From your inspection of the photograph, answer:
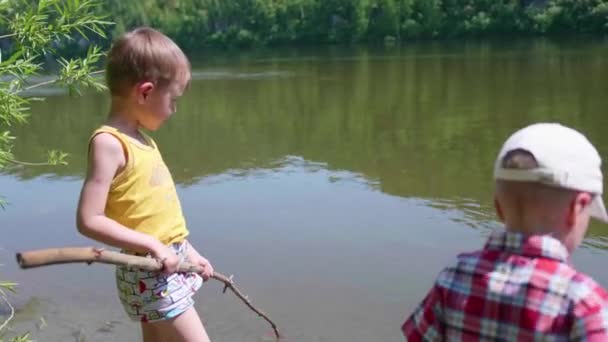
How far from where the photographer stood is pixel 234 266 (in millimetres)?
6625

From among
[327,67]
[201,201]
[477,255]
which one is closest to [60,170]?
[201,201]

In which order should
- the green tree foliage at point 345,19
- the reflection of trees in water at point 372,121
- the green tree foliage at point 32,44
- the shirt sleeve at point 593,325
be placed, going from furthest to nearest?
the green tree foliage at point 345,19 < the reflection of trees in water at point 372,121 < the green tree foliage at point 32,44 < the shirt sleeve at point 593,325

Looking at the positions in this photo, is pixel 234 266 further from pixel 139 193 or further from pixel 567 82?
pixel 567 82

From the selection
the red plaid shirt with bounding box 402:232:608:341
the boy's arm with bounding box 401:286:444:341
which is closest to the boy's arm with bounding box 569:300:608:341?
the red plaid shirt with bounding box 402:232:608:341

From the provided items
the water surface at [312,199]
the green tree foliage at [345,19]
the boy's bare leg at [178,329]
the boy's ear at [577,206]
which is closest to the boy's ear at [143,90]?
the boy's bare leg at [178,329]

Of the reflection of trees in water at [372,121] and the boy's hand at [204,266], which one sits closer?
the boy's hand at [204,266]

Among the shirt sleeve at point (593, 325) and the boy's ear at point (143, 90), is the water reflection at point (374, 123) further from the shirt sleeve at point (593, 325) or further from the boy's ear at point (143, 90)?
the shirt sleeve at point (593, 325)

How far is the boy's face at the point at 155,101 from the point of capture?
2518 mm

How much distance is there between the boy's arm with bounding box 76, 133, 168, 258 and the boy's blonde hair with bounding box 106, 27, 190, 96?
8.2 inches

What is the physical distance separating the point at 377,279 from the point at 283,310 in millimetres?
871

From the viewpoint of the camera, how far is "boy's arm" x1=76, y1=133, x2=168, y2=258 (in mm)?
2381

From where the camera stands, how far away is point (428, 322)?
5.89 feet

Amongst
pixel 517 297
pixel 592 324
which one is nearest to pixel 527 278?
pixel 517 297

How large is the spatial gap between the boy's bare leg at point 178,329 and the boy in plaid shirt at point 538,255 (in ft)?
3.72
